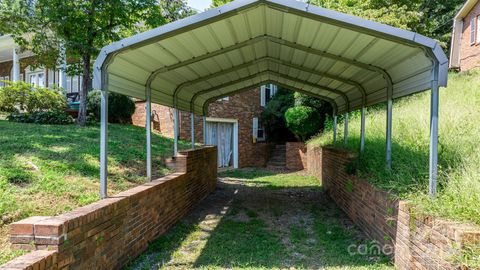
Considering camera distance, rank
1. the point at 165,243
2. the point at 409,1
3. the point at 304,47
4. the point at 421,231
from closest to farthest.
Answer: the point at 421,231
the point at 165,243
the point at 304,47
the point at 409,1

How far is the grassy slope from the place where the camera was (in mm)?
3291

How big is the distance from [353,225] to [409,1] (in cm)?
1679

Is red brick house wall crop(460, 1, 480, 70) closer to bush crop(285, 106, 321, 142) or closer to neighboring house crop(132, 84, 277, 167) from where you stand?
bush crop(285, 106, 321, 142)

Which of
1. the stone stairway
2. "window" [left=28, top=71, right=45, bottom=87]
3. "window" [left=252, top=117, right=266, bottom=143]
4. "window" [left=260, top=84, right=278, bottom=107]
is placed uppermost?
"window" [left=28, top=71, right=45, bottom=87]

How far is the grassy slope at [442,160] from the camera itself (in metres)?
3.29

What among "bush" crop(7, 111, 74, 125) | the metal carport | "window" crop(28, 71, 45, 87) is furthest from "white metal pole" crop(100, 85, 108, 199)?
"window" crop(28, 71, 45, 87)

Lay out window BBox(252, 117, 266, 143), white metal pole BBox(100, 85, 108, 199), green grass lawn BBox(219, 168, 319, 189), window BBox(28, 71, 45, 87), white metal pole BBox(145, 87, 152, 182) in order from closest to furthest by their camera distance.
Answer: white metal pole BBox(100, 85, 108, 199), white metal pole BBox(145, 87, 152, 182), green grass lawn BBox(219, 168, 319, 189), window BBox(252, 117, 266, 143), window BBox(28, 71, 45, 87)

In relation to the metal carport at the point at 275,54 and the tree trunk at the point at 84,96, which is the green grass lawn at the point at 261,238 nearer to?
the metal carport at the point at 275,54

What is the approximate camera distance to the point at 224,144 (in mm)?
16922

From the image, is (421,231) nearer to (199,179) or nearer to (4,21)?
(199,179)

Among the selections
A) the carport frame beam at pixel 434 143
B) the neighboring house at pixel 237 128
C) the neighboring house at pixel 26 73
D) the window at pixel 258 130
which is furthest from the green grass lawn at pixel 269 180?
the neighboring house at pixel 26 73

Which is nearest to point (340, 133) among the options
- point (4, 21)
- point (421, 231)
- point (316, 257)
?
point (316, 257)

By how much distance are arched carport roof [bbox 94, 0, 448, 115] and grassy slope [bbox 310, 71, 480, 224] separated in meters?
0.85

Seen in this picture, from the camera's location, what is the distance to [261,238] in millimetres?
5465
